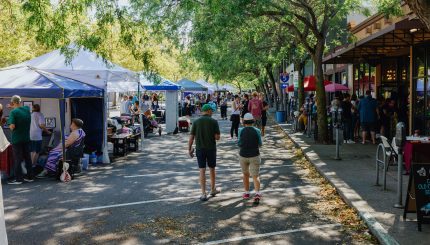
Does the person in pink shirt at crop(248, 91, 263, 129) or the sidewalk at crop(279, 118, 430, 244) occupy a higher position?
the person in pink shirt at crop(248, 91, 263, 129)

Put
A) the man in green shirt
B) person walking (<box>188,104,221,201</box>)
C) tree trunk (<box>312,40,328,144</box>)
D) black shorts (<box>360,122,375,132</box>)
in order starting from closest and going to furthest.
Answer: person walking (<box>188,104,221,201</box>) < the man in green shirt < black shorts (<box>360,122,375,132</box>) < tree trunk (<box>312,40,328,144</box>)

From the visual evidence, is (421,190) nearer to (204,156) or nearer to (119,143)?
(204,156)

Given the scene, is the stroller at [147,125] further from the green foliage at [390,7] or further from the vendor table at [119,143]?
the green foliage at [390,7]

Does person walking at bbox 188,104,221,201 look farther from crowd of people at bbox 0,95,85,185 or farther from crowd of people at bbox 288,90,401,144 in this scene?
crowd of people at bbox 288,90,401,144

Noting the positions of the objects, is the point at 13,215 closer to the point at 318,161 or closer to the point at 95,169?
the point at 95,169

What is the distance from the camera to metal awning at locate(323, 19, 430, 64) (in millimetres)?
11622

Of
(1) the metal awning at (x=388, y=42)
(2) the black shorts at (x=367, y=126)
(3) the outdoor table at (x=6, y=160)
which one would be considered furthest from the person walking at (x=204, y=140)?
(2) the black shorts at (x=367, y=126)

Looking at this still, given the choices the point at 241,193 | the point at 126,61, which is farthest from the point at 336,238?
the point at 126,61

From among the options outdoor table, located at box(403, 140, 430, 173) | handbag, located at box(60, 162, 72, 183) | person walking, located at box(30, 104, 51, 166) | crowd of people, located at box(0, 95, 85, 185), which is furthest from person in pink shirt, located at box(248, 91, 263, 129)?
outdoor table, located at box(403, 140, 430, 173)

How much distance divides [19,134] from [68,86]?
5.52 ft

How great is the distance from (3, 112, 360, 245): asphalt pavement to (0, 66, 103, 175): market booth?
1.81 meters

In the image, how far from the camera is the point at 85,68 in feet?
49.6

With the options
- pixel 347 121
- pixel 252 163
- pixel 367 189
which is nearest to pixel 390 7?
pixel 347 121

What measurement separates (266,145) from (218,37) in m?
4.58
